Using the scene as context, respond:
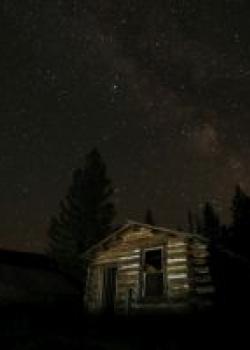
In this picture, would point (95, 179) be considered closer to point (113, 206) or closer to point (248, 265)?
point (113, 206)

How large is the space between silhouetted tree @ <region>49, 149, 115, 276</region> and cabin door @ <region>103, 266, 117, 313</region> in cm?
1876

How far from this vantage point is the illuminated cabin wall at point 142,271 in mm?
17062

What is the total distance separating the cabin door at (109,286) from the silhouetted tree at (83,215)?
18762 mm

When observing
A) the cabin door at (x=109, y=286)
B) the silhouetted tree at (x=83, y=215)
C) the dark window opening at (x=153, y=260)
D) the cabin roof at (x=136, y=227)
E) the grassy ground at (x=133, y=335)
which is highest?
the silhouetted tree at (x=83, y=215)

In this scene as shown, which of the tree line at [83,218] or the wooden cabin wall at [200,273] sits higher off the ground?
the tree line at [83,218]

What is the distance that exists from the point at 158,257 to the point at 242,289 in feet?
21.8

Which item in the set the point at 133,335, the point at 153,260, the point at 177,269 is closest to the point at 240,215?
the point at 153,260

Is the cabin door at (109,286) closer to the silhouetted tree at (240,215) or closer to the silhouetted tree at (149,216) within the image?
the silhouetted tree at (240,215)

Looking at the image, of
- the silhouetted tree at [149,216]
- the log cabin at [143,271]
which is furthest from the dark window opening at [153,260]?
the silhouetted tree at [149,216]

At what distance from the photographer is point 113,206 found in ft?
145

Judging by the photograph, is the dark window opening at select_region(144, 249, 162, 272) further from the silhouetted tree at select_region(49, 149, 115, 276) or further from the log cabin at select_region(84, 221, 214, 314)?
the silhouetted tree at select_region(49, 149, 115, 276)

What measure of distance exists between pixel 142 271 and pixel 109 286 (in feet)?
10.0

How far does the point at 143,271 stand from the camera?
1897 centimetres

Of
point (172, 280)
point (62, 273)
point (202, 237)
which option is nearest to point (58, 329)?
point (172, 280)
